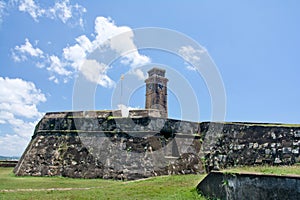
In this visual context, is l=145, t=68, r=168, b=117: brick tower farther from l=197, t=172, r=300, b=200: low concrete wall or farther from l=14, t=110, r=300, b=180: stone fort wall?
l=197, t=172, r=300, b=200: low concrete wall

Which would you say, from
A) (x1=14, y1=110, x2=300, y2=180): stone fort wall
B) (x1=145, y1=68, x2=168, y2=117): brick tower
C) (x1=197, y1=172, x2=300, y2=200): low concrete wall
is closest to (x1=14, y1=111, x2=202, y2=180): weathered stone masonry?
(x1=14, y1=110, x2=300, y2=180): stone fort wall

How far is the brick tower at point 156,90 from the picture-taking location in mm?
24234

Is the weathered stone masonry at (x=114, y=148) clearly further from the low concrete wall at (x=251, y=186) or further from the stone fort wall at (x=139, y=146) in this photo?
the low concrete wall at (x=251, y=186)

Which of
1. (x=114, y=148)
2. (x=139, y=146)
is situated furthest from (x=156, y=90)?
(x=114, y=148)

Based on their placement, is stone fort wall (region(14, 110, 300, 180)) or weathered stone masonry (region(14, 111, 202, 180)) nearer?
stone fort wall (region(14, 110, 300, 180))

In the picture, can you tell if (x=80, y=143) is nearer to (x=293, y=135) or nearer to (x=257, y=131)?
(x=257, y=131)

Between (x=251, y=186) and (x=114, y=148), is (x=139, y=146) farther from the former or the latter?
(x=251, y=186)

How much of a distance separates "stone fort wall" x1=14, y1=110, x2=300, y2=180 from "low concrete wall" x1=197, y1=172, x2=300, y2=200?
246 inches

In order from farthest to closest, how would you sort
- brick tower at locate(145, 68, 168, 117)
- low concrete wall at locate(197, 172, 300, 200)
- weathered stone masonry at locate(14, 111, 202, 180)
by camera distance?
brick tower at locate(145, 68, 168, 117) → weathered stone masonry at locate(14, 111, 202, 180) → low concrete wall at locate(197, 172, 300, 200)

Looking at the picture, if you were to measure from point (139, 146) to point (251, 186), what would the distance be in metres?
8.67

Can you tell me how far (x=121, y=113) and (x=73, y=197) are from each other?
7.48 m

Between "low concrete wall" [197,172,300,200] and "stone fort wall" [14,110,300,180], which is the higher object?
"stone fort wall" [14,110,300,180]

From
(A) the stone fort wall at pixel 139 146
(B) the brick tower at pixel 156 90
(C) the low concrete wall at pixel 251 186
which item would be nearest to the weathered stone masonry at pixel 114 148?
(A) the stone fort wall at pixel 139 146

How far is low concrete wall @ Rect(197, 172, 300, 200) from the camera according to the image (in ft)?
16.1
